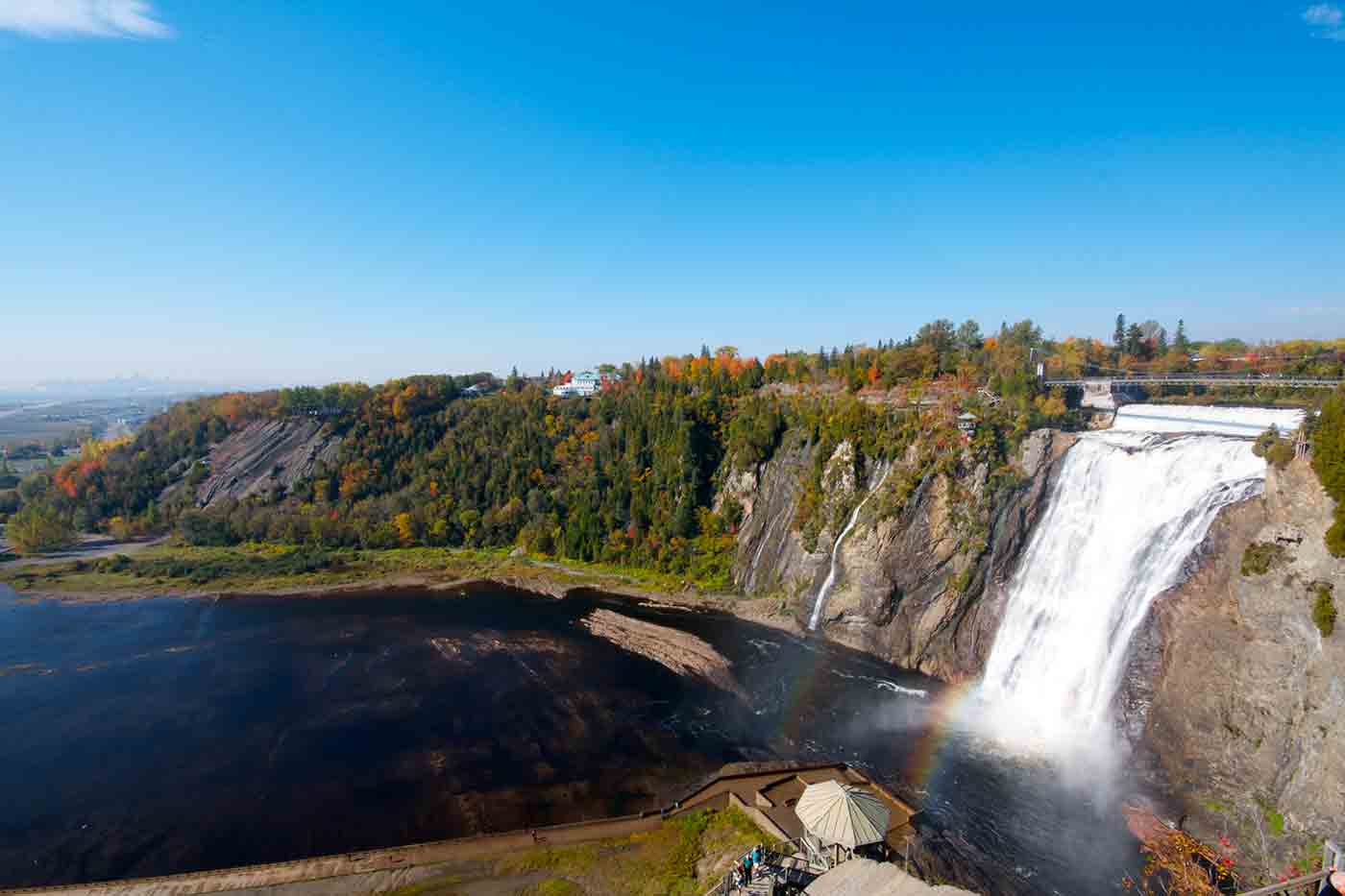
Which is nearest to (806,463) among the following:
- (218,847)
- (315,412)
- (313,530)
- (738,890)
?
(738,890)

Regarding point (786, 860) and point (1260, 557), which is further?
point (1260, 557)

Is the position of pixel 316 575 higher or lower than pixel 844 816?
lower

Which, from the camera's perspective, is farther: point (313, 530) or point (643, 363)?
point (643, 363)

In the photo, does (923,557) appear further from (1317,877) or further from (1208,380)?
(1317,877)

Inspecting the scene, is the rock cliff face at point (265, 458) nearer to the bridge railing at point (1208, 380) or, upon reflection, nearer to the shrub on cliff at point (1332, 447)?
the bridge railing at point (1208, 380)

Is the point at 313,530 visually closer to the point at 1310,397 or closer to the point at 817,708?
the point at 817,708

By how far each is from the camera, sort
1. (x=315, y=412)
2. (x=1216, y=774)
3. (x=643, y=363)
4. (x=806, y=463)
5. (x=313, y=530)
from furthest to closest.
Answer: (x=643, y=363) < (x=315, y=412) < (x=313, y=530) < (x=806, y=463) < (x=1216, y=774)

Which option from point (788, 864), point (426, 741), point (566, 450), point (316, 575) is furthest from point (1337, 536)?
point (316, 575)
